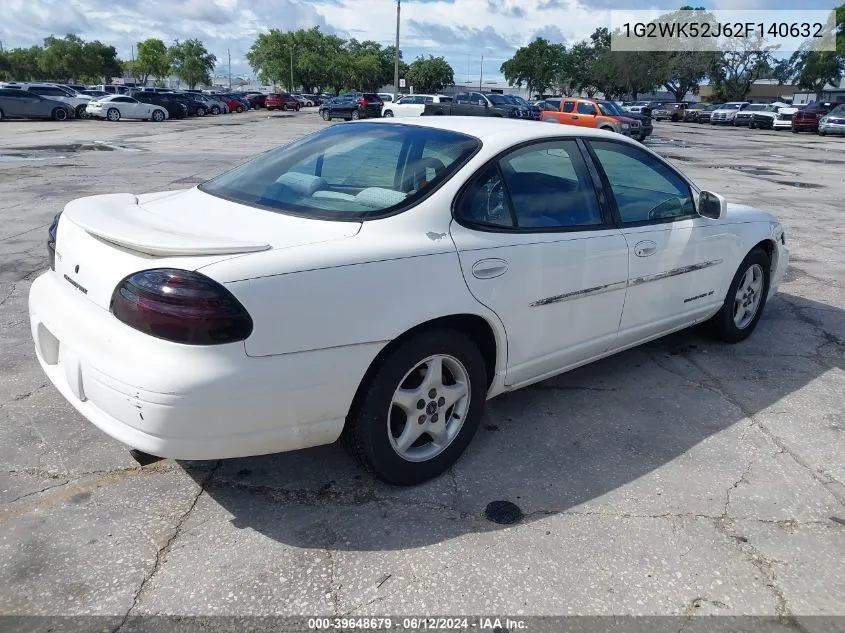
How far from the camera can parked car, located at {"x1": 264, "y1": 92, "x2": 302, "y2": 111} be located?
57.2 meters

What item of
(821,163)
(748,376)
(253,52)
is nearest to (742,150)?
(821,163)

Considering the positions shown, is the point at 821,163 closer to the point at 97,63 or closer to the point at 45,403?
the point at 45,403

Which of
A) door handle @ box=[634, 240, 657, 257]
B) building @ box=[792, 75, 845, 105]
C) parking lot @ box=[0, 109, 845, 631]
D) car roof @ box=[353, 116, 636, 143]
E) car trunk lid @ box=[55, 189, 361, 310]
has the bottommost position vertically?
parking lot @ box=[0, 109, 845, 631]

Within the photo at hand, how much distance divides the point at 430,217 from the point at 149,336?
121 centimetres

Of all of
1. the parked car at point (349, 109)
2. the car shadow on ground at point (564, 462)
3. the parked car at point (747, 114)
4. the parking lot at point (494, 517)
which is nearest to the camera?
the parking lot at point (494, 517)

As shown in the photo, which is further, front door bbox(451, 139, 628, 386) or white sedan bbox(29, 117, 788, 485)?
front door bbox(451, 139, 628, 386)

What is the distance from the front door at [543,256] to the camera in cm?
299

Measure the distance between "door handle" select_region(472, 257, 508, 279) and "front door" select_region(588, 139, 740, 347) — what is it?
37.9 inches

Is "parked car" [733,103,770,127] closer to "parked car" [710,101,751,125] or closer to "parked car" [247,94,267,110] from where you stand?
"parked car" [710,101,751,125]

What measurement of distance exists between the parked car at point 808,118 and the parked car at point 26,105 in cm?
3818

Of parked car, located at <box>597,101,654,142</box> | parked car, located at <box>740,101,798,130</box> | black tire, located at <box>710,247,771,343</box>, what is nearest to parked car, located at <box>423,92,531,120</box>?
parked car, located at <box>597,101,654,142</box>

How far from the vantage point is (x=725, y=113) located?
46.0 meters

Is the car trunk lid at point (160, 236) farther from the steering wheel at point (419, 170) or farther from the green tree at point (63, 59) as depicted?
the green tree at point (63, 59)

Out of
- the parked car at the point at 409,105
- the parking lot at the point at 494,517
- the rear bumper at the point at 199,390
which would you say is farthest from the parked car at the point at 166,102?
the rear bumper at the point at 199,390
